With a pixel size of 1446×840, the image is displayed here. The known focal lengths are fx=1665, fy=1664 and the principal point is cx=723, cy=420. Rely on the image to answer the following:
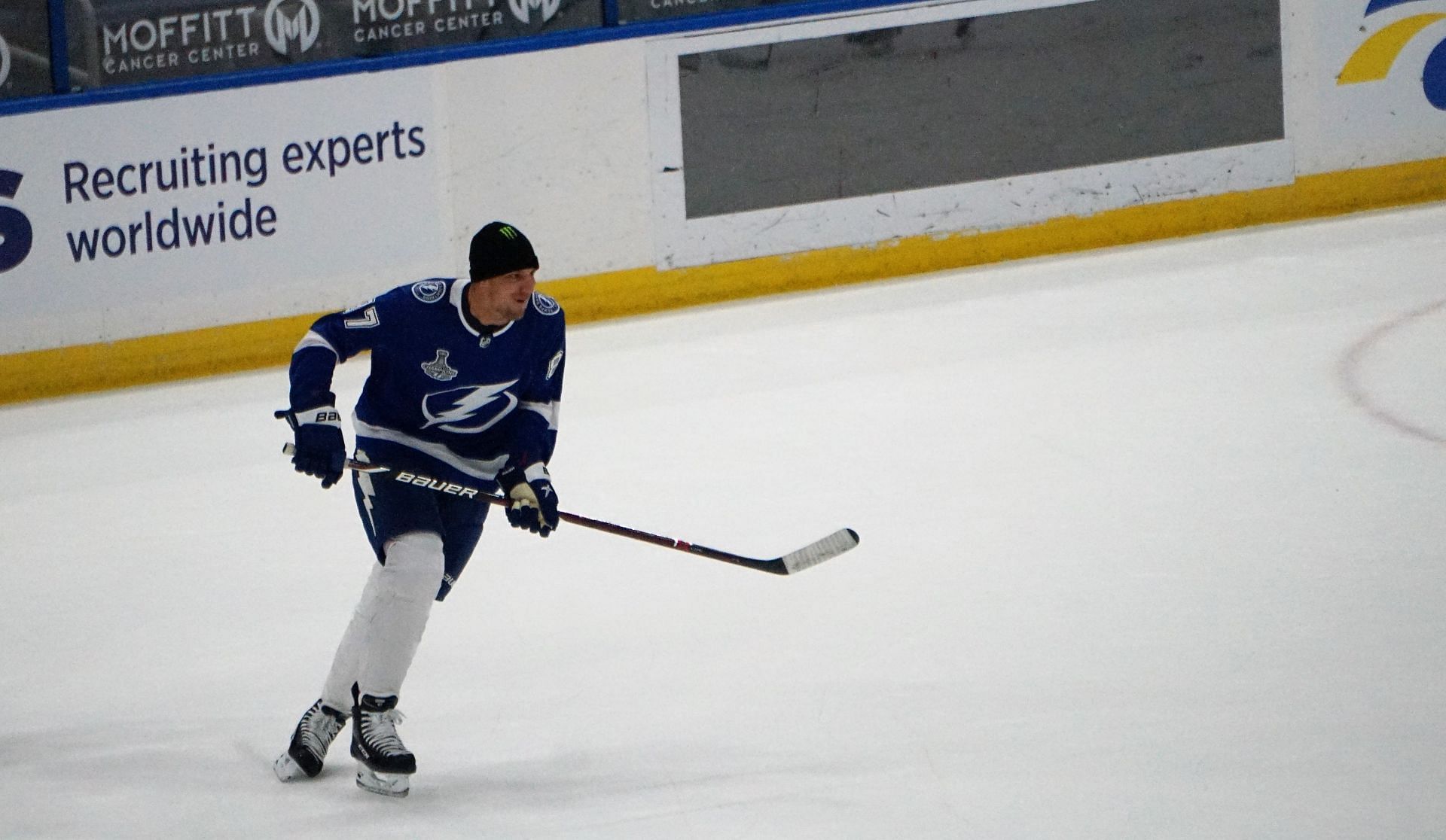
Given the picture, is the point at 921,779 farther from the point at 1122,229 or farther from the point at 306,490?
the point at 1122,229

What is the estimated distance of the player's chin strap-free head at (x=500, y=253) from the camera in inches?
127

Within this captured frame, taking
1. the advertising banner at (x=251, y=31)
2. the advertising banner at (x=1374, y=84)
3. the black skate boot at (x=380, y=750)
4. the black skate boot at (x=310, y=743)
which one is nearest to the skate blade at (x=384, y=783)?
the black skate boot at (x=380, y=750)

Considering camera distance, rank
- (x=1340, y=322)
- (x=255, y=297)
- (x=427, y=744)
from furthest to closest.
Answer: (x=255, y=297) < (x=1340, y=322) < (x=427, y=744)

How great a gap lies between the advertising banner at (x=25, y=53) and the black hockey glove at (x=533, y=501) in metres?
4.81

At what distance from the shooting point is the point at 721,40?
24.5ft

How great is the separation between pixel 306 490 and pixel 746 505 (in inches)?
63.2

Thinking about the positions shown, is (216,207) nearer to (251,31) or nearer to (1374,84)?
(251,31)

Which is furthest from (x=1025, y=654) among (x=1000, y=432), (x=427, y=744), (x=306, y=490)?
(x=306, y=490)

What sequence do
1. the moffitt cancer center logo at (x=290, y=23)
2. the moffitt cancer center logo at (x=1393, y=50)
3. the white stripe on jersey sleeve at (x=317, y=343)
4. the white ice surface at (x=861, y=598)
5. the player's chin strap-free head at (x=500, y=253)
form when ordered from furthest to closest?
the moffitt cancer center logo at (x=1393, y=50) < the moffitt cancer center logo at (x=290, y=23) < the white stripe on jersey sleeve at (x=317, y=343) < the player's chin strap-free head at (x=500, y=253) < the white ice surface at (x=861, y=598)

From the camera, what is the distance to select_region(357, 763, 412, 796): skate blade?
3275 mm

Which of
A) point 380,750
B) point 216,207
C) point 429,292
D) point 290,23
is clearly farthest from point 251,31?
point 380,750

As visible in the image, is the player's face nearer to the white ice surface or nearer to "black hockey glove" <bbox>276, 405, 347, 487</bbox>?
"black hockey glove" <bbox>276, 405, 347, 487</bbox>

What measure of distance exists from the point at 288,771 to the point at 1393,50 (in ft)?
20.6

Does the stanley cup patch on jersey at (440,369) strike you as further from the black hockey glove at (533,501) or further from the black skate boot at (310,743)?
the black skate boot at (310,743)
